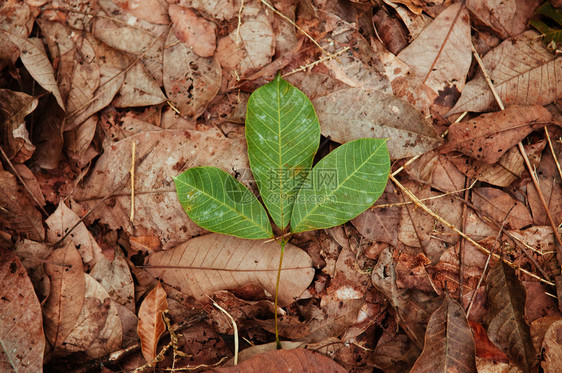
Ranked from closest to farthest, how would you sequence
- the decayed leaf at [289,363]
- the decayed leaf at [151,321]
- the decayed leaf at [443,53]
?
the decayed leaf at [289,363] < the decayed leaf at [151,321] < the decayed leaf at [443,53]

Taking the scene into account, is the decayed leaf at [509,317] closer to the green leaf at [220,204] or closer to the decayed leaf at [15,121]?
the green leaf at [220,204]

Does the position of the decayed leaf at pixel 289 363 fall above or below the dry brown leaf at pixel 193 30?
below

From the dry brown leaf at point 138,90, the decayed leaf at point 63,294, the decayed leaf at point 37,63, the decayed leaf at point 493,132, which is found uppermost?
the decayed leaf at point 37,63

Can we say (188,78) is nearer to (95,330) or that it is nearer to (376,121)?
(376,121)

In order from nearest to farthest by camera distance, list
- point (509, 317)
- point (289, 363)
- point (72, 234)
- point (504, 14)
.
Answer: point (289, 363) → point (509, 317) → point (72, 234) → point (504, 14)

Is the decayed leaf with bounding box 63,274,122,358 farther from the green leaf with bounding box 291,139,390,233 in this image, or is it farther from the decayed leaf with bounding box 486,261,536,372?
the decayed leaf with bounding box 486,261,536,372

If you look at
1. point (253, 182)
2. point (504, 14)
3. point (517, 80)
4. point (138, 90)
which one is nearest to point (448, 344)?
point (253, 182)

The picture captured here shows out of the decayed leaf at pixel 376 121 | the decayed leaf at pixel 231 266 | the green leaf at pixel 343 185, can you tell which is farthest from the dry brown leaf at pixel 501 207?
the decayed leaf at pixel 231 266
